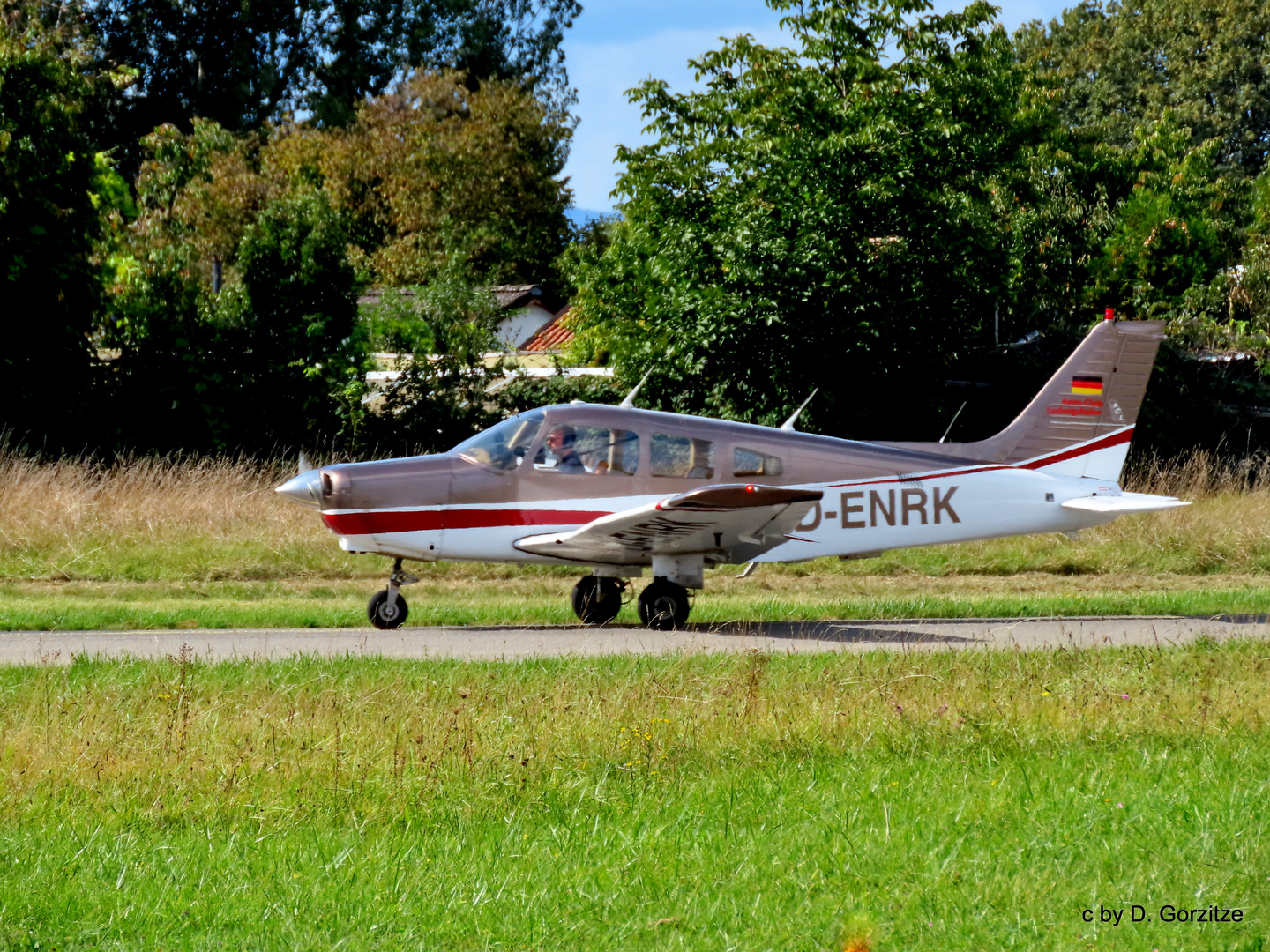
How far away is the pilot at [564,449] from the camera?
40.2ft

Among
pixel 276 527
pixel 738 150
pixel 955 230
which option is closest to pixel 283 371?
pixel 276 527

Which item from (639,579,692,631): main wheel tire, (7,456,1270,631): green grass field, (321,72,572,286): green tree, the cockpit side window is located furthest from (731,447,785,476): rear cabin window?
(321,72,572,286): green tree

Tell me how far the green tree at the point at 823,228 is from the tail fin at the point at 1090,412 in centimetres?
790

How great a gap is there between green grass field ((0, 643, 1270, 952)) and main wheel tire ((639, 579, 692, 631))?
3.09 meters

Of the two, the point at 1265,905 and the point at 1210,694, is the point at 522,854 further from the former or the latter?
the point at 1210,694

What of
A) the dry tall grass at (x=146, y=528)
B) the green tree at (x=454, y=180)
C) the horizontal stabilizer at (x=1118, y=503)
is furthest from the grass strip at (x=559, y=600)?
the green tree at (x=454, y=180)

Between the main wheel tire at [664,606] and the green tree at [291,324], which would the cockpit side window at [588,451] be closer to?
the main wheel tire at [664,606]

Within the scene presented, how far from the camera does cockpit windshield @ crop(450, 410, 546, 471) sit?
12.3 meters

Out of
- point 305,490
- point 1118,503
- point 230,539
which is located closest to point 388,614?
point 305,490

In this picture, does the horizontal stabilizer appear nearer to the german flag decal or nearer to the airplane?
the airplane

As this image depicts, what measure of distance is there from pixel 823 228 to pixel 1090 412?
8696mm

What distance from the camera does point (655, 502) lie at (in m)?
12.3

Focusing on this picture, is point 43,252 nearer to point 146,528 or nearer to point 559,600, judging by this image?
point 146,528

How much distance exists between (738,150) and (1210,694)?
1584 cm
